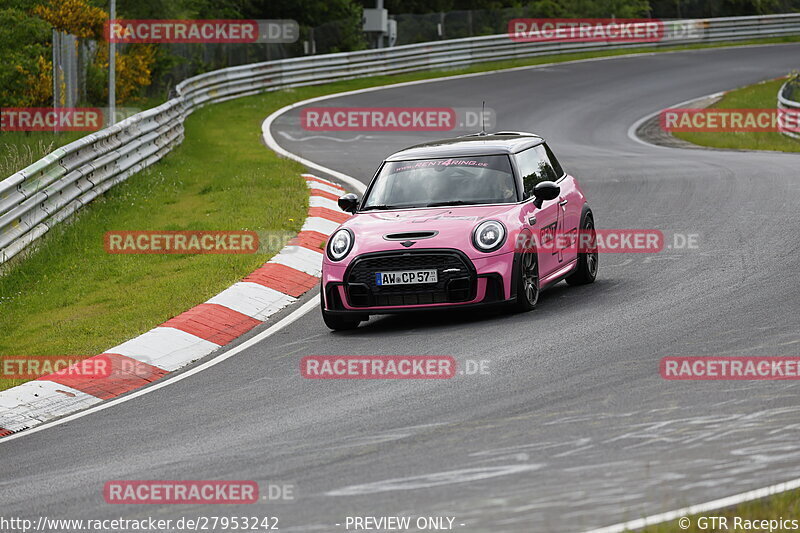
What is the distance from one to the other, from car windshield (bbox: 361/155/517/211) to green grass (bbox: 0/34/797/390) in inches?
82.1

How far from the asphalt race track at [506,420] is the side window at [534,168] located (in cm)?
109

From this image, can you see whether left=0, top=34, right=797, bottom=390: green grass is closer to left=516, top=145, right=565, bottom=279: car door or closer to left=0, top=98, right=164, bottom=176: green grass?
left=0, top=98, right=164, bottom=176: green grass

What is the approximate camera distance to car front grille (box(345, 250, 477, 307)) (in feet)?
34.0

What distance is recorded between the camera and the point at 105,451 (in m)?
7.68

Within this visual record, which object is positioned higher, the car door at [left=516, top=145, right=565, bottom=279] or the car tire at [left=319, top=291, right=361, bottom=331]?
the car door at [left=516, top=145, right=565, bottom=279]

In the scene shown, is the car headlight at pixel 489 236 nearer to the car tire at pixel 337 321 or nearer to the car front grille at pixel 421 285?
the car front grille at pixel 421 285

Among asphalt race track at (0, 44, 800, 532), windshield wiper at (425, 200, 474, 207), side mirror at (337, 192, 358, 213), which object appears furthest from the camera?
side mirror at (337, 192, 358, 213)

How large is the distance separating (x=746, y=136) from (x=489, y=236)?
1892 centimetres

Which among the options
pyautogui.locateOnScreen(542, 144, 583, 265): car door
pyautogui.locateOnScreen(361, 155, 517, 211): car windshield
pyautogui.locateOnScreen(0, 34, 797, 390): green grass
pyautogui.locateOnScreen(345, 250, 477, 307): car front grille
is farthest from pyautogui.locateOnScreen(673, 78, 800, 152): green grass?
pyautogui.locateOnScreen(345, 250, 477, 307): car front grille

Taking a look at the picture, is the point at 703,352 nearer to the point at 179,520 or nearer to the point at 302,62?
the point at 179,520

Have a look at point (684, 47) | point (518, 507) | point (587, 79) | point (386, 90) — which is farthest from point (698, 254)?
point (684, 47)

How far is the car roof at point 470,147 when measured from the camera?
11766 millimetres

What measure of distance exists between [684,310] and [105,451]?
4.95 meters

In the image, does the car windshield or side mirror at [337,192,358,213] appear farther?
side mirror at [337,192,358,213]
